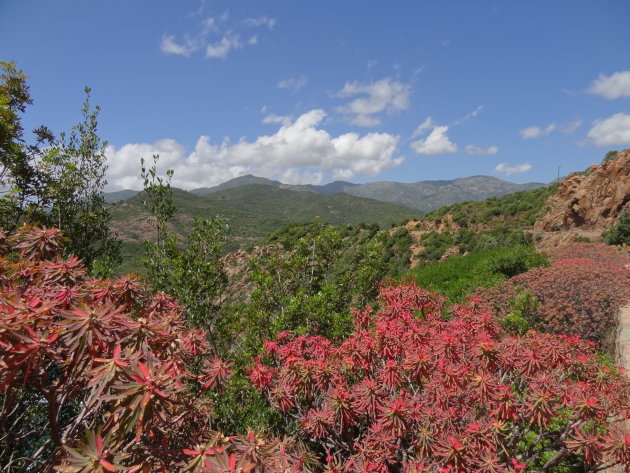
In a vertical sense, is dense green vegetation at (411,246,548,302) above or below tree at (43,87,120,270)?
below

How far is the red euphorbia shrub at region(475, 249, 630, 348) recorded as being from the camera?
904 centimetres

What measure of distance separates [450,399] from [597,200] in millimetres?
26726

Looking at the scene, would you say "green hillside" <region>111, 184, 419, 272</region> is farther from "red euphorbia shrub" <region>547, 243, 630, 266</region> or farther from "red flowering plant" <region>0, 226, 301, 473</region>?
"red flowering plant" <region>0, 226, 301, 473</region>

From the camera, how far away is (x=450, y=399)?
13.1ft

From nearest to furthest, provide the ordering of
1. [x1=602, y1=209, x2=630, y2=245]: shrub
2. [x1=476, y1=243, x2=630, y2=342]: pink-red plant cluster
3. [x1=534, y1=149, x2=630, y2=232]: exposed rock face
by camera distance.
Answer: [x1=476, y1=243, x2=630, y2=342]: pink-red plant cluster
[x1=602, y1=209, x2=630, y2=245]: shrub
[x1=534, y1=149, x2=630, y2=232]: exposed rock face

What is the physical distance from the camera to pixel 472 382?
3.66 meters

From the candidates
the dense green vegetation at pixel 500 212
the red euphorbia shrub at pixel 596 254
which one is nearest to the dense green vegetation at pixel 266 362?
the red euphorbia shrub at pixel 596 254

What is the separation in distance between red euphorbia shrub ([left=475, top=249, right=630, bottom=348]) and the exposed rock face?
13.3m

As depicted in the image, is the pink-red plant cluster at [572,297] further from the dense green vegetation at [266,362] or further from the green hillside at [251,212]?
the green hillside at [251,212]

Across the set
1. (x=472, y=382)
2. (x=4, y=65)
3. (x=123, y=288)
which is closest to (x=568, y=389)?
(x=472, y=382)

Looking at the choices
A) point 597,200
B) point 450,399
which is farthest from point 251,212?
point 450,399

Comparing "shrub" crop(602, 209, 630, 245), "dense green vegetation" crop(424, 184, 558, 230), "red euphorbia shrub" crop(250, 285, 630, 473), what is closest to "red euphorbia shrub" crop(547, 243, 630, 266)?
"shrub" crop(602, 209, 630, 245)

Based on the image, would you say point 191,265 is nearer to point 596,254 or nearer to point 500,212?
point 596,254

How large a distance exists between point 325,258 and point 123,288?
625 centimetres
